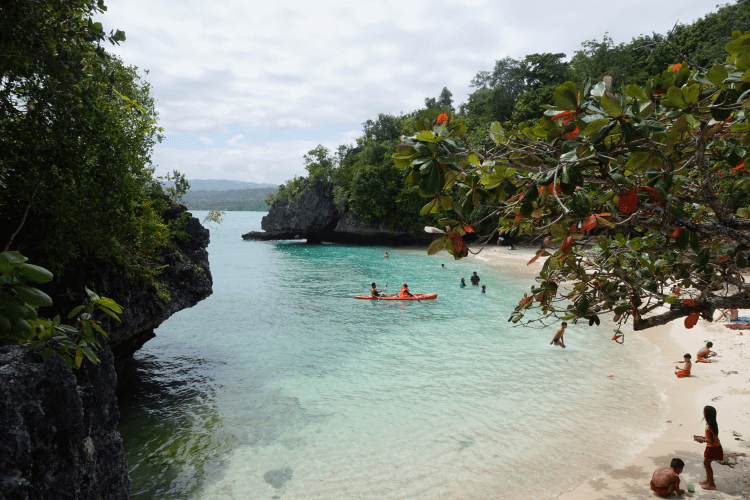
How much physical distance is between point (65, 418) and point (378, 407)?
6.75 m

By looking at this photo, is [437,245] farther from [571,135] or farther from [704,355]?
[704,355]

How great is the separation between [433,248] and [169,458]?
723cm

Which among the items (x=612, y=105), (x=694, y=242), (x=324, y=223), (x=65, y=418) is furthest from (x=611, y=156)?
(x=324, y=223)

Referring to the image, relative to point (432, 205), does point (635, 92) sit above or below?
above

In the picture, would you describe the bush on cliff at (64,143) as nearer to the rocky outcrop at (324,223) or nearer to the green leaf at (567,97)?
the green leaf at (567,97)

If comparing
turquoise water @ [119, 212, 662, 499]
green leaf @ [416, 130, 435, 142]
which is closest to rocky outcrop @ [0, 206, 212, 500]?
turquoise water @ [119, 212, 662, 499]

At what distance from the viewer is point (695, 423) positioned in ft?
26.9

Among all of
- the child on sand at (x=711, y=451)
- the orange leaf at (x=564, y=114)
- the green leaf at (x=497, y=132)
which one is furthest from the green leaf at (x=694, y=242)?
the child on sand at (x=711, y=451)

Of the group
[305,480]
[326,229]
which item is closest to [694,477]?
[305,480]

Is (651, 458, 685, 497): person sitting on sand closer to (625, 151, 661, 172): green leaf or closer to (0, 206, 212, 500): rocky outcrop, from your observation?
(625, 151, 661, 172): green leaf

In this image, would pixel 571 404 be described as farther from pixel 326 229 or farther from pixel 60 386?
pixel 326 229

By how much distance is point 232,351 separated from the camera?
1359 centimetres

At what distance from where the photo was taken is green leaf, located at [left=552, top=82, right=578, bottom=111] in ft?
9.09

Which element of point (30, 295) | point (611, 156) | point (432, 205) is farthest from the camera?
point (432, 205)
